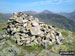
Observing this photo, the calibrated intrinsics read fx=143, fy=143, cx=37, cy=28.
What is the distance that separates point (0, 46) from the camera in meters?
47.4

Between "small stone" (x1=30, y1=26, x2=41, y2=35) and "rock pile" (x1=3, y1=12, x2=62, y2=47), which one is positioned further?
"small stone" (x1=30, y1=26, x2=41, y2=35)

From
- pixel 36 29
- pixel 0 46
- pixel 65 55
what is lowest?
pixel 65 55

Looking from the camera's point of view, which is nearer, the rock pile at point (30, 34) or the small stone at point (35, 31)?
the rock pile at point (30, 34)

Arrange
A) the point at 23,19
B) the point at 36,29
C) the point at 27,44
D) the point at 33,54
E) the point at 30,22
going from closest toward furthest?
the point at 33,54 → the point at 27,44 → the point at 36,29 → the point at 30,22 → the point at 23,19

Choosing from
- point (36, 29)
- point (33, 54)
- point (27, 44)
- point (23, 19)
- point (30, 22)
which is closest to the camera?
point (33, 54)

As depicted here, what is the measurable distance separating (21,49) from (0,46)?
7139mm

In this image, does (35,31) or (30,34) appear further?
(35,31)

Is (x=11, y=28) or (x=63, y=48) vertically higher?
(x=11, y=28)

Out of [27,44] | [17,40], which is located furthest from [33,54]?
[17,40]

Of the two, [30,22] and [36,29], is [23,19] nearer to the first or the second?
[30,22]

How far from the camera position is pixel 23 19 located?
61.2 m

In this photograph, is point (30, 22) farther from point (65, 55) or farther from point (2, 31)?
point (65, 55)

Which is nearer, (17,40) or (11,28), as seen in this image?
(17,40)

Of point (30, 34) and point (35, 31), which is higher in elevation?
point (35, 31)
